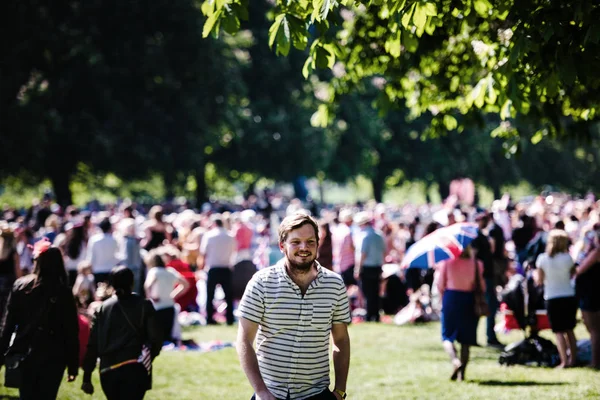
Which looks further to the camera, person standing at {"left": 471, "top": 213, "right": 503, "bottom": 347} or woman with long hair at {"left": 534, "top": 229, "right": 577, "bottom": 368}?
person standing at {"left": 471, "top": 213, "right": 503, "bottom": 347}

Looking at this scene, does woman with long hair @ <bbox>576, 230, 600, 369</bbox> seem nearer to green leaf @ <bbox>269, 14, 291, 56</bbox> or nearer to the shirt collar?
green leaf @ <bbox>269, 14, 291, 56</bbox>

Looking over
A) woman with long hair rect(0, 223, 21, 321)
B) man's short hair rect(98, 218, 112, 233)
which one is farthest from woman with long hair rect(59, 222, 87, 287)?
woman with long hair rect(0, 223, 21, 321)

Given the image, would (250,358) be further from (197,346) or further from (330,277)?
(197,346)

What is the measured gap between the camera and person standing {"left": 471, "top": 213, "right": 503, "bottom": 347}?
13750 mm

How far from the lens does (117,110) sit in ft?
112

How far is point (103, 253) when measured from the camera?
15.2 m

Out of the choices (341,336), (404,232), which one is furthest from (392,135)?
(341,336)

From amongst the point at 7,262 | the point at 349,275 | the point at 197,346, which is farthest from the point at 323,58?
the point at 349,275

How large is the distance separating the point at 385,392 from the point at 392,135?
154 ft

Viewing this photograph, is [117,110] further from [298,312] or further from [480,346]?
[298,312]

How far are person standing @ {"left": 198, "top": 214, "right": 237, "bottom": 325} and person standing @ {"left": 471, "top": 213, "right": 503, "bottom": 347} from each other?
4.65 meters

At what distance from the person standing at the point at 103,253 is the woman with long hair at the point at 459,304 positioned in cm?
629

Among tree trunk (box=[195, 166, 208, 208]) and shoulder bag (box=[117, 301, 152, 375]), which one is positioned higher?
tree trunk (box=[195, 166, 208, 208])

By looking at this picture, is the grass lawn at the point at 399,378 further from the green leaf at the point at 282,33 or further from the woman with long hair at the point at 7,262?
the green leaf at the point at 282,33
